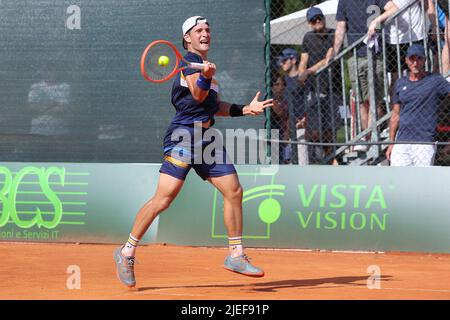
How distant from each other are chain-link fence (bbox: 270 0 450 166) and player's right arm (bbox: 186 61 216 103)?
4050 millimetres

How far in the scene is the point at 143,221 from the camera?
24.5ft

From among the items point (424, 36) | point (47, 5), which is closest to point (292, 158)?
point (424, 36)

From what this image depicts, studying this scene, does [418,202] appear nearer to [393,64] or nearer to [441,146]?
[441,146]

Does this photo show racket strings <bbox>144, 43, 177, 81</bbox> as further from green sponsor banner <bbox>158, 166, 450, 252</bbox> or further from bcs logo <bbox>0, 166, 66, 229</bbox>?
bcs logo <bbox>0, 166, 66, 229</bbox>

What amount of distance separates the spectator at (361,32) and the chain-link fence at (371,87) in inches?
0.5

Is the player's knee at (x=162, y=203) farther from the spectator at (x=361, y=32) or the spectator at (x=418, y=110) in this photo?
the spectator at (x=361, y=32)

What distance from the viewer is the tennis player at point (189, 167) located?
7473 mm

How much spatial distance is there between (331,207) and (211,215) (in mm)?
1468

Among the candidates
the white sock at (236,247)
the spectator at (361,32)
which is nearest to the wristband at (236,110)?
the white sock at (236,247)

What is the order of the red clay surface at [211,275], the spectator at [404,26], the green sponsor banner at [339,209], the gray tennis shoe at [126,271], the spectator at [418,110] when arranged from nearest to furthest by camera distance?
the red clay surface at [211,275] → the gray tennis shoe at [126,271] → the green sponsor banner at [339,209] → the spectator at [418,110] → the spectator at [404,26]

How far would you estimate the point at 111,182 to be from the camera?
1174 cm

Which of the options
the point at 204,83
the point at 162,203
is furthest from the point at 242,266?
the point at 204,83

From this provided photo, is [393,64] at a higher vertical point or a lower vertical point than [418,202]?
higher

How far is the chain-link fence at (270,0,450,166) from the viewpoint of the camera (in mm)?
11273
